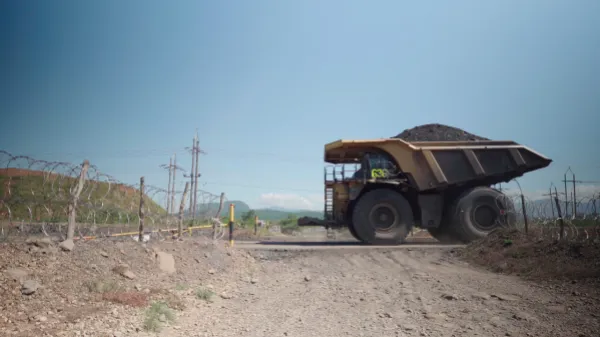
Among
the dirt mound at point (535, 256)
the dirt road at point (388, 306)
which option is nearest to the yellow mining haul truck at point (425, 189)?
the dirt mound at point (535, 256)

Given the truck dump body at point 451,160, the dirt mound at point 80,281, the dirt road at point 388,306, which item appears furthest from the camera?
the truck dump body at point 451,160

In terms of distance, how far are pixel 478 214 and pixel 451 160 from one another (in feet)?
6.70

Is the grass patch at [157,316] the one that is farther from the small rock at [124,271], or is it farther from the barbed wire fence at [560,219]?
the barbed wire fence at [560,219]

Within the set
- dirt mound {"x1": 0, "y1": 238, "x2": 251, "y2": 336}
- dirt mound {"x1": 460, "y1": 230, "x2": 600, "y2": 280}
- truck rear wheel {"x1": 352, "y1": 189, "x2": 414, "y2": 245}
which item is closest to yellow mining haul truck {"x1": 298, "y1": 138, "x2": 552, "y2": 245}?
truck rear wheel {"x1": 352, "y1": 189, "x2": 414, "y2": 245}

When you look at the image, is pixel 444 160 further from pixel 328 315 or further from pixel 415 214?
pixel 328 315

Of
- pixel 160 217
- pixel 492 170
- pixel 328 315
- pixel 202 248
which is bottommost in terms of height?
pixel 328 315

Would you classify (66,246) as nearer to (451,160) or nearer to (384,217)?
(384,217)

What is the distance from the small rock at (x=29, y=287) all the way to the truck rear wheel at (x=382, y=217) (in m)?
9.29

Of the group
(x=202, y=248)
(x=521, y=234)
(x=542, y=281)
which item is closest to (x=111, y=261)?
(x=202, y=248)

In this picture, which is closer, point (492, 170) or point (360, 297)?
point (360, 297)

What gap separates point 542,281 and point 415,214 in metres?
6.20

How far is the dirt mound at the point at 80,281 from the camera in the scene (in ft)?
13.3

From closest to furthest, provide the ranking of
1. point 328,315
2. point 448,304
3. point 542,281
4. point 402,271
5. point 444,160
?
point 328,315
point 448,304
point 542,281
point 402,271
point 444,160

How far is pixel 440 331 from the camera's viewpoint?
4.53 m
